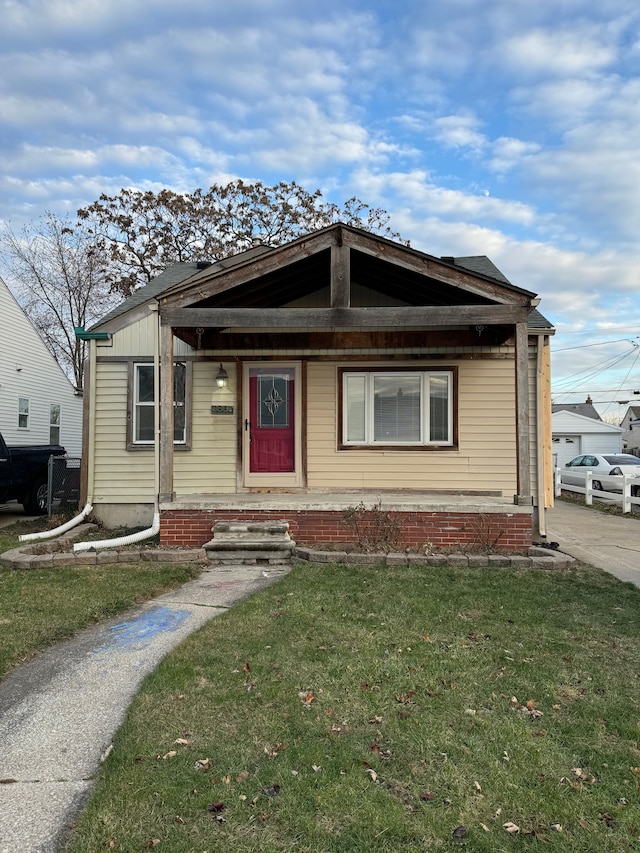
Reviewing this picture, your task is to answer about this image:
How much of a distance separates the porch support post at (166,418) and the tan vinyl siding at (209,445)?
5.93 ft

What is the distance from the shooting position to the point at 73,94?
1205cm

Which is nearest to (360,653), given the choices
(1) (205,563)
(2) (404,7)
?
(1) (205,563)

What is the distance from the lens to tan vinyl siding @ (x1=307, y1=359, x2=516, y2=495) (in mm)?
8758

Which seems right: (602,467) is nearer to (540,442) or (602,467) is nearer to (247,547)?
(540,442)

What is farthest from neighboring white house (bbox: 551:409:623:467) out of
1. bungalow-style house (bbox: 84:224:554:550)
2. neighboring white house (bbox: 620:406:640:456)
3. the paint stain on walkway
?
the paint stain on walkway

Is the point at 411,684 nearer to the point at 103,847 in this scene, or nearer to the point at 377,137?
the point at 103,847

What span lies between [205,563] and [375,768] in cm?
457

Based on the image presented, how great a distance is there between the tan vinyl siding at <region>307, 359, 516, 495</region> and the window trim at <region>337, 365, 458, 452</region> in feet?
0.22

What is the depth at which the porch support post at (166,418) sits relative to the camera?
279 inches

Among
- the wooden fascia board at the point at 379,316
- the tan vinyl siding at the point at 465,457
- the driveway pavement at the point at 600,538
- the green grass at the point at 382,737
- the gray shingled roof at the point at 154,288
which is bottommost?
the driveway pavement at the point at 600,538

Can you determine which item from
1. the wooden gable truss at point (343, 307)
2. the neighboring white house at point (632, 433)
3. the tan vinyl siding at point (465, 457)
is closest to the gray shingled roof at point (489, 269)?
the tan vinyl siding at point (465, 457)

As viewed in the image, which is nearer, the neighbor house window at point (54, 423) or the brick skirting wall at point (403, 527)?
the brick skirting wall at point (403, 527)

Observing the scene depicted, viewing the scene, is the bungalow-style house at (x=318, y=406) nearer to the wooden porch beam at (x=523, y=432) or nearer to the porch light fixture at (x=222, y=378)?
the porch light fixture at (x=222, y=378)

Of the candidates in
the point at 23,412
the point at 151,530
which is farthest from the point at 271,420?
the point at 23,412
